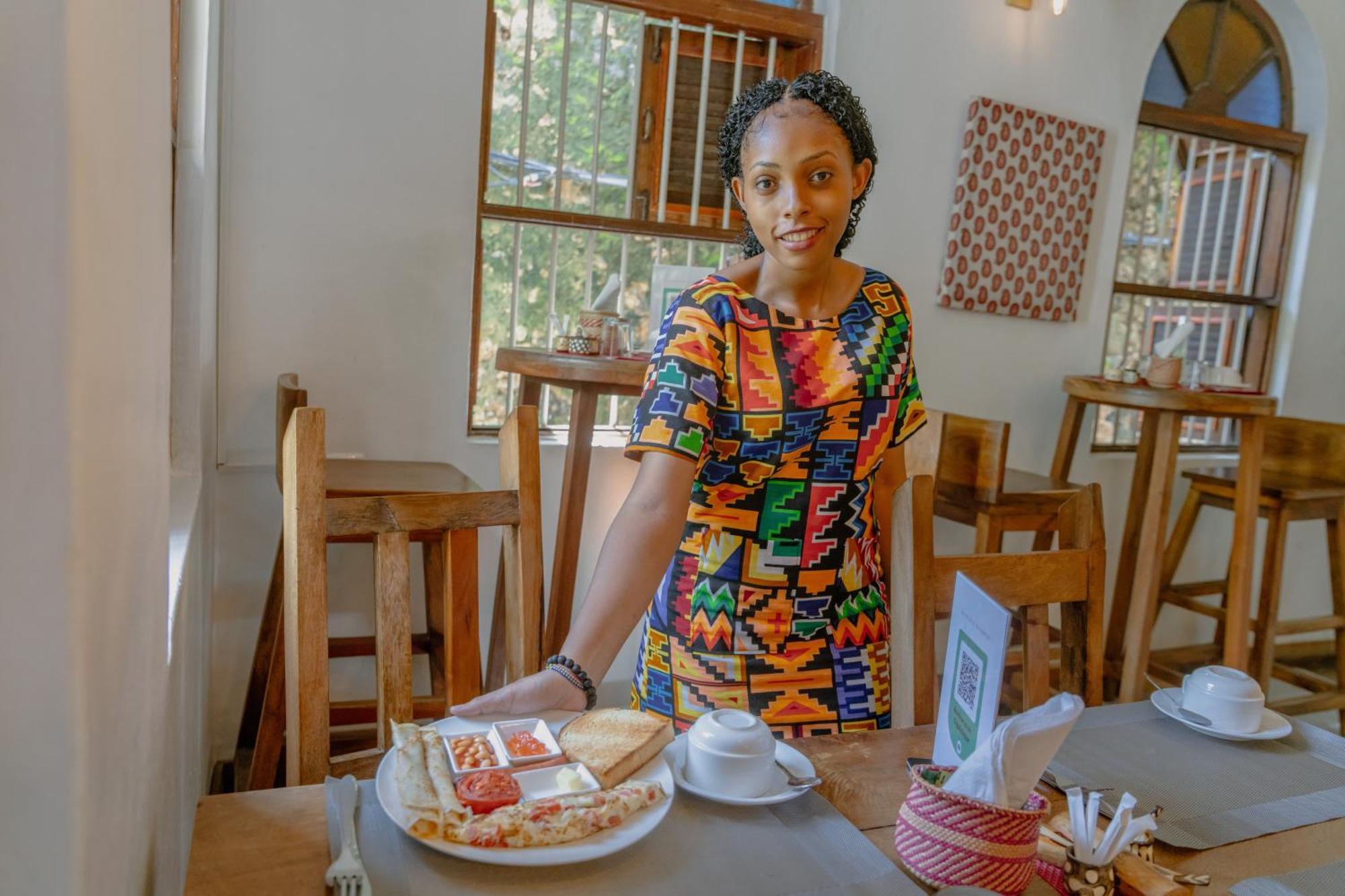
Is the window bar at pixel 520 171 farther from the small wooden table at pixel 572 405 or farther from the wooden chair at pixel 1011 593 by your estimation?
the wooden chair at pixel 1011 593

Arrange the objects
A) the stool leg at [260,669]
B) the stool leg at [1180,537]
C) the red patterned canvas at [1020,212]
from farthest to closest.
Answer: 1. the stool leg at [1180,537]
2. the red patterned canvas at [1020,212]
3. the stool leg at [260,669]

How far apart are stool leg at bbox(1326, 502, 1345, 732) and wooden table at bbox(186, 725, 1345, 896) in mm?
2779

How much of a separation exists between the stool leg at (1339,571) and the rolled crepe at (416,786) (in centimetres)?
341

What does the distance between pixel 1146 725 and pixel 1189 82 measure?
3.35 meters

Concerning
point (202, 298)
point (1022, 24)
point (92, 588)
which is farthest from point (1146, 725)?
point (1022, 24)

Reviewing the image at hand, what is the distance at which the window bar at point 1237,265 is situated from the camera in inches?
158

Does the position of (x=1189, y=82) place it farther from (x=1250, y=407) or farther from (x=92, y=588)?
(x=92, y=588)

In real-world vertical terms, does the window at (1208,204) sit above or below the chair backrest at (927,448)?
above

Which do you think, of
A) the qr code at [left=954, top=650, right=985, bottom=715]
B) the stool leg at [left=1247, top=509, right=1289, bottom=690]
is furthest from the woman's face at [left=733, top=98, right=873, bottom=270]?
the stool leg at [left=1247, top=509, right=1289, bottom=690]

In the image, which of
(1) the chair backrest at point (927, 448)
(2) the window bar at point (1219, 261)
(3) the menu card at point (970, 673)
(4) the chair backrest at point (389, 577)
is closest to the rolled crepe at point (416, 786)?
(4) the chair backrest at point (389, 577)

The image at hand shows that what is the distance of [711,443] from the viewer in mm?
1369

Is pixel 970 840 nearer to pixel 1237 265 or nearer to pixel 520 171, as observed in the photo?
pixel 520 171

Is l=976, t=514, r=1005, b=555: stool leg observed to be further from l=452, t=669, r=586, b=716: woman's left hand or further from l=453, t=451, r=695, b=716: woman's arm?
l=452, t=669, r=586, b=716: woman's left hand

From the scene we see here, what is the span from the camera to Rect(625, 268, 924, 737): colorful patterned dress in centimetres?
136
